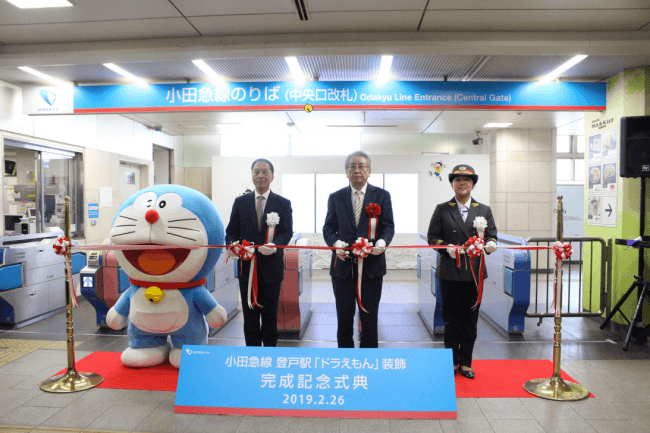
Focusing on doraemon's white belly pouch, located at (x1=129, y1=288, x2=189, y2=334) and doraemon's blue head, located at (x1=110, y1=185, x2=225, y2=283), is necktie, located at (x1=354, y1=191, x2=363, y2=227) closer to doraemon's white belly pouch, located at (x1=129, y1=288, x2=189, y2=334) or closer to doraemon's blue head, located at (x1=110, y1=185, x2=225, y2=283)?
doraemon's blue head, located at (x1=110, y1=185, x2=225, y2=283)

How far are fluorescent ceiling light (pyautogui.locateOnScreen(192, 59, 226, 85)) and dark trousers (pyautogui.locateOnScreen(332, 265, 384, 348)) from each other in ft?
9.27

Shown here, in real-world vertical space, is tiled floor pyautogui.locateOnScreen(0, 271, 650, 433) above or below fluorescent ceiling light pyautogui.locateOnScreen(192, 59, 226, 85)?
below

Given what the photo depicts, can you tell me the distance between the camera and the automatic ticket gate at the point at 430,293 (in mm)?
4344

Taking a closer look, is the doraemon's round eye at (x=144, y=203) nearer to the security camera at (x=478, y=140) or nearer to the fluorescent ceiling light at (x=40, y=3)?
the fluorescent ceiling light at (x=40, y=3)

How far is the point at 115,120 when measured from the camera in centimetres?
711

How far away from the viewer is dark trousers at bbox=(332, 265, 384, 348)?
2990 mm

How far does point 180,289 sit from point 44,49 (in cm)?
297

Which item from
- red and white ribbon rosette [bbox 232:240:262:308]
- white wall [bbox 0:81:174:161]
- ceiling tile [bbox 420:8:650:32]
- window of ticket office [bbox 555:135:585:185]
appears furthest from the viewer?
window of ticket office [bbox 555:135:585:185]

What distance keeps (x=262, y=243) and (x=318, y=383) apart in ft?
3.79

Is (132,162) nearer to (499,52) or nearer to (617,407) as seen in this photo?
(499,52)

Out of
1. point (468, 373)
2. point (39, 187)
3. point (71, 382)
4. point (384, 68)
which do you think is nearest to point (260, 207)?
point (71, 382)

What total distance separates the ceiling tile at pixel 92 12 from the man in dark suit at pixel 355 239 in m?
2.07

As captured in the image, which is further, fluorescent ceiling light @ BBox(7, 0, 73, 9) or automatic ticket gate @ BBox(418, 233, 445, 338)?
automatic ticket gate @ BBox(418, 233, 445, 338)

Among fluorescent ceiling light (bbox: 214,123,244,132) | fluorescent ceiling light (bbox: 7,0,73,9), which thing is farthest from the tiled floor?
fluorescent ceiling light (bbox: 214,123,244,132)
